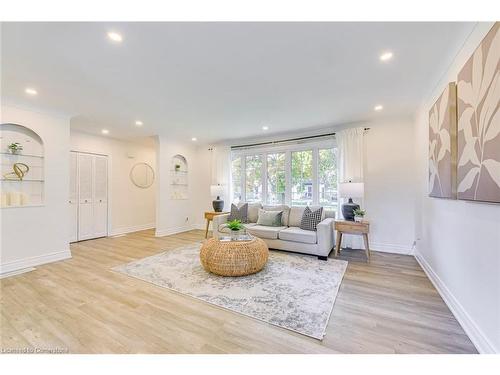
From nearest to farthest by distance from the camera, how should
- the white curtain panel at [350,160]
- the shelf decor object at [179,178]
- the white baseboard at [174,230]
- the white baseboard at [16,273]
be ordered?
the white baseboard at [16,273] → the white curtain panel at [350,160] → the white baseboard at [174,230] → the shelf decor object at [179,178]

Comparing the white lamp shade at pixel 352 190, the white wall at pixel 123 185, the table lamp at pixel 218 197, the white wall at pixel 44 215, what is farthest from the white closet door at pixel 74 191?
the white lamp shade at pixel 352 190

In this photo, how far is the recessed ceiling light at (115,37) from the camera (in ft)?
5.69

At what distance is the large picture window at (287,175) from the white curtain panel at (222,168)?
0.47 feet

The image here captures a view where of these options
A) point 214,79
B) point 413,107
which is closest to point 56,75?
point 214,79

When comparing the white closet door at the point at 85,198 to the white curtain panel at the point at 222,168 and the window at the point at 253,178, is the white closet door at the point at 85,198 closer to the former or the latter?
the white curtain panel at the point at 222,168

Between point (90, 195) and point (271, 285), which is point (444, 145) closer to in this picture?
point (271, 285)

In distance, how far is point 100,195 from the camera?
513 cm

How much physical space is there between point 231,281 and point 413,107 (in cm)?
384

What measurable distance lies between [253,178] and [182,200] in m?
2.14

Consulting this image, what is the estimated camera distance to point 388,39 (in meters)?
1.82

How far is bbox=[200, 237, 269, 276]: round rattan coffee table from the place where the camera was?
2.72 meters

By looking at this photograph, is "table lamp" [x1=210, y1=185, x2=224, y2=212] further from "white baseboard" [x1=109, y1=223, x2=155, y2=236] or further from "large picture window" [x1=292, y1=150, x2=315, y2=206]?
"white baseboard" [x1=109, y1=223, x2=155, y2=236]

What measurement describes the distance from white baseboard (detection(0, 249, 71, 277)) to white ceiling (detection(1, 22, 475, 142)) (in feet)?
7.65
